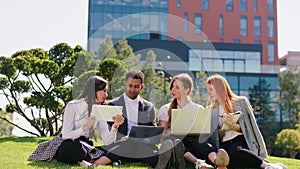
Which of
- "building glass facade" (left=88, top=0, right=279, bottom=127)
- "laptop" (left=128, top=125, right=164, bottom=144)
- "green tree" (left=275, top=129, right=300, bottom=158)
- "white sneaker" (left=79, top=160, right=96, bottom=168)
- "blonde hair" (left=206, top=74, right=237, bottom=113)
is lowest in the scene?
"green tree" (left=275, top=129, right=300, bottom=158)

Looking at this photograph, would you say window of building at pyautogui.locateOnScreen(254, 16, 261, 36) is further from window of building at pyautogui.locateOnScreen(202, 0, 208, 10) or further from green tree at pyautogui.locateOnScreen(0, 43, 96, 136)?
green tree at pyautogui.locateOnScreen(0, 43, 96, 136)

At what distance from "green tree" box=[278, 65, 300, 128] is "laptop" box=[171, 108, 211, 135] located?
17.6 m

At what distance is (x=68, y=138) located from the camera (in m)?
4.26

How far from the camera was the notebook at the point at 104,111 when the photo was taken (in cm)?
396

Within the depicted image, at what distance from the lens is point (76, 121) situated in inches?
170

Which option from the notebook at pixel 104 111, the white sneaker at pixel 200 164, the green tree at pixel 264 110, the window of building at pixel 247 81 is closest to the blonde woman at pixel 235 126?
the white sneaker at pixel 200 164

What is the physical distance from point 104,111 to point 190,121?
0.84m

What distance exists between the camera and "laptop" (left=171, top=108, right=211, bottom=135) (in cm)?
386

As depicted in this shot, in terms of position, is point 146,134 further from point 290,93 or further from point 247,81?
point 247,81

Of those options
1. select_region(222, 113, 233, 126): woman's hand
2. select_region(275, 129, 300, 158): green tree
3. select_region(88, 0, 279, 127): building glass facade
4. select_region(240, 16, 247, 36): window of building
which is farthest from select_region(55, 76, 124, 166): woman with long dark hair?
select_region(240, 16, 247, 36): window of building

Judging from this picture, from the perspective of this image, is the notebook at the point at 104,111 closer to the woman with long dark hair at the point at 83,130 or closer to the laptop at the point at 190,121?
the woman with long dark hair at the point at 83,130

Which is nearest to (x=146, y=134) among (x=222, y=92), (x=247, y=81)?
(x=222, y=92)

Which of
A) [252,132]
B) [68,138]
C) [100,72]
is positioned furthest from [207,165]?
[100,72]

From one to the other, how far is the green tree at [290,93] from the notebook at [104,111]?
17918mm
